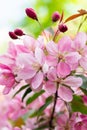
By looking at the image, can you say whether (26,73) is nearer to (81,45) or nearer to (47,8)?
(81,45)

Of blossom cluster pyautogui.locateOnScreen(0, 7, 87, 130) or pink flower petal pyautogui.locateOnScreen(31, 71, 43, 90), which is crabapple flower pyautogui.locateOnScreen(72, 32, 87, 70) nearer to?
blossom cluster pyautogui.locateOnScreen(0, 7, 87, 130)

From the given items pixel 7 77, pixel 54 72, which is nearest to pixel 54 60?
pixel 54 72

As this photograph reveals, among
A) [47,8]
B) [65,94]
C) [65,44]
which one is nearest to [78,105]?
[65,94]

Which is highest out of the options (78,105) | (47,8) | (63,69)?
(47,8)

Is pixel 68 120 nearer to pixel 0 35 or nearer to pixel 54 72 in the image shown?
pixel 54 72

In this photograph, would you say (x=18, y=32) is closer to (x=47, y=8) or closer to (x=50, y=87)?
(x=50, y=87)

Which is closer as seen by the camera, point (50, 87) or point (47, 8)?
point (50, 87)

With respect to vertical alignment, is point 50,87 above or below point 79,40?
below

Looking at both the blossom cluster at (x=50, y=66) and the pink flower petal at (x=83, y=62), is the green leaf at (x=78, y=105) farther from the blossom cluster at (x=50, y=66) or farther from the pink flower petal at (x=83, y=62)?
the pink flower petal at (x=83, y=62)
